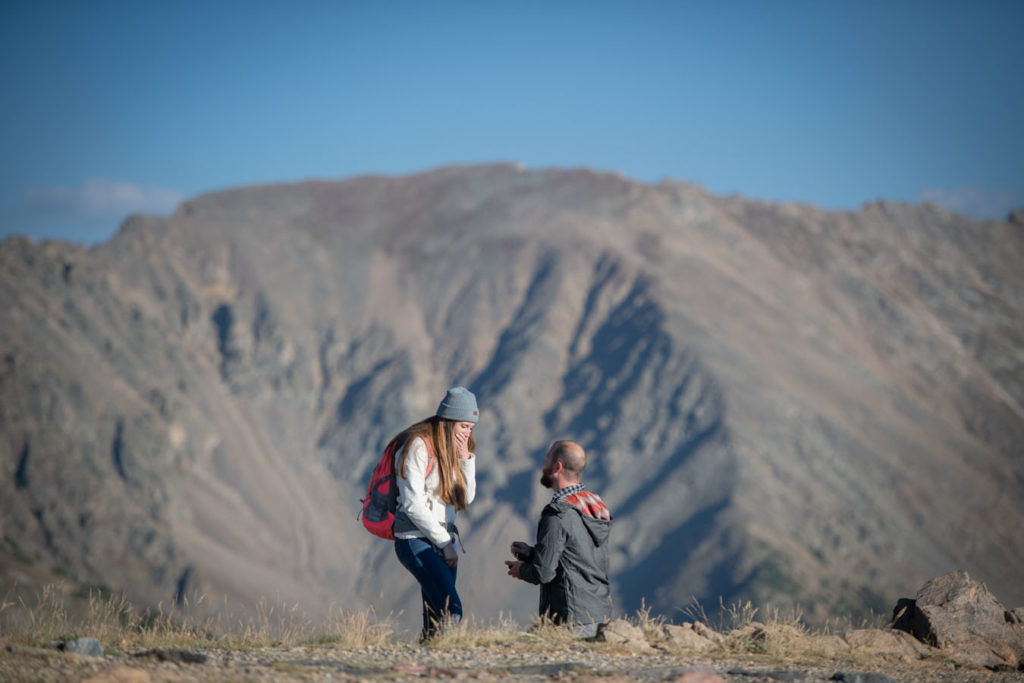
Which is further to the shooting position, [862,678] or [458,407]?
[458,407]

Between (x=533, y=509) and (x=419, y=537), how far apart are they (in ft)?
288

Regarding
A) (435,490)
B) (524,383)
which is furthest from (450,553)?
(524,383)

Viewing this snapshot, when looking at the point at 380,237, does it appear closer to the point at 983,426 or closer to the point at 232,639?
the point at 983,426

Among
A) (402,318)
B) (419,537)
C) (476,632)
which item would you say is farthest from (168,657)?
(402,318)

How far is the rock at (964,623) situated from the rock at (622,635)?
98.5 inches

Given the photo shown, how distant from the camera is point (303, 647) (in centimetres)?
718

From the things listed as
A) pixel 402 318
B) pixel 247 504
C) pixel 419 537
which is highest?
pixel 402 318

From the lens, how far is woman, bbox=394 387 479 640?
276 inches

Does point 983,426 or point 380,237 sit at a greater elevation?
point 380,237

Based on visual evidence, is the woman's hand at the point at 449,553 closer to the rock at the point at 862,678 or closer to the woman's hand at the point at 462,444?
the woman's hand at the point at 462,444

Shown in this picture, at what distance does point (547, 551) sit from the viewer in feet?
22.9

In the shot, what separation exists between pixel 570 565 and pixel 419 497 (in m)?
1.21

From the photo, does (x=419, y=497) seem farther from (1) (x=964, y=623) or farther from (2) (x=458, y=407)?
Result: (1) (x=964, y=623)

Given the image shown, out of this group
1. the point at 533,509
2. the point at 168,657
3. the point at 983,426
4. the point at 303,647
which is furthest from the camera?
the point at 983,426
